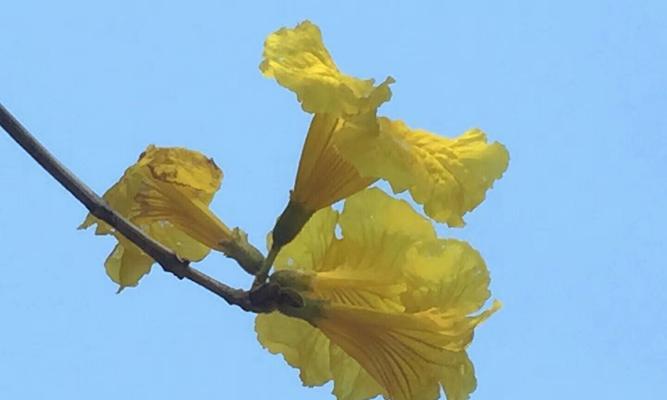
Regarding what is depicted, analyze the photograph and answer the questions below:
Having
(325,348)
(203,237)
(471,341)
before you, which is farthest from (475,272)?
(203,237)

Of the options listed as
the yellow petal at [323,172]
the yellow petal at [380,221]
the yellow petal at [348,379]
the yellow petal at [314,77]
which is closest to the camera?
the yellow petal at [314,77]

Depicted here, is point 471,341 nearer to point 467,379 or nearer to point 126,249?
point 467,379

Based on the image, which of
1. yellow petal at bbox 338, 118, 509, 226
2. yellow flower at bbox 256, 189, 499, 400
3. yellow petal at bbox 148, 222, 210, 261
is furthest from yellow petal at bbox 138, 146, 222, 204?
yellow petal at bbox 338, 118, 509, 226

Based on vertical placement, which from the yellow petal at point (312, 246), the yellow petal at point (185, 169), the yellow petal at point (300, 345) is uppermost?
the yellow petal at point (185, 169)

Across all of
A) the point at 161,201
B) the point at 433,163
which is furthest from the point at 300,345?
the point at 433,163

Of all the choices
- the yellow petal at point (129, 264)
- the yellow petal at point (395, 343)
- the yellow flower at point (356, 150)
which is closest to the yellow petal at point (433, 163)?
the yellow flower at point (356, 150)

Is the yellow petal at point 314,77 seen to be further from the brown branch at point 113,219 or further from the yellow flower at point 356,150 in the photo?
the brown branch at point 113,219
